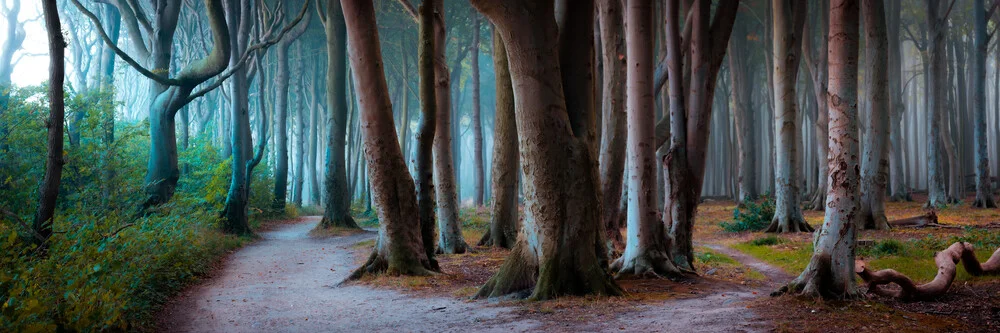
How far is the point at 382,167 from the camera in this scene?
1163 centimetres

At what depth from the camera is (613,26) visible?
45.8 ft

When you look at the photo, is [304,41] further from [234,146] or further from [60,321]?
[60,321]

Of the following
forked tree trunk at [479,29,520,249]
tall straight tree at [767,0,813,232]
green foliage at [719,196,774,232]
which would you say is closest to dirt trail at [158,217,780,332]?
forked tree trunk at [479,29,520,249]

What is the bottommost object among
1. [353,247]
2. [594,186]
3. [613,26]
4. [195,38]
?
[353,247]

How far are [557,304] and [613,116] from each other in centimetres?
635

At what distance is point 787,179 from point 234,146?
14.1 metres

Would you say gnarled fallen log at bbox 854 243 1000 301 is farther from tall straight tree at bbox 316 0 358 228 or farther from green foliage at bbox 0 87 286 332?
tall straight tree at bbox 316 0 358 228

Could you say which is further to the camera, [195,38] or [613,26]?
[195,38]

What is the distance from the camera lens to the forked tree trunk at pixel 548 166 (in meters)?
8.73

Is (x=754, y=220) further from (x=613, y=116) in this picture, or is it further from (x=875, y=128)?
(x=613, y=116)

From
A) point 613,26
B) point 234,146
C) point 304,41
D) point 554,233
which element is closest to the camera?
point 554,233

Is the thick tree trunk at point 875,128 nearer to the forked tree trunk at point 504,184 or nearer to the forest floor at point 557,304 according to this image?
the forest floor at point 557,304

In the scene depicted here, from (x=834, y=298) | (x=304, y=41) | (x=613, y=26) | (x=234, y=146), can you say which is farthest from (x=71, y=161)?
(x=304, y=41)

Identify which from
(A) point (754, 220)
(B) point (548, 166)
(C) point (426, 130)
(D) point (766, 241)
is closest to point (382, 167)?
(C) point (426, 130)
